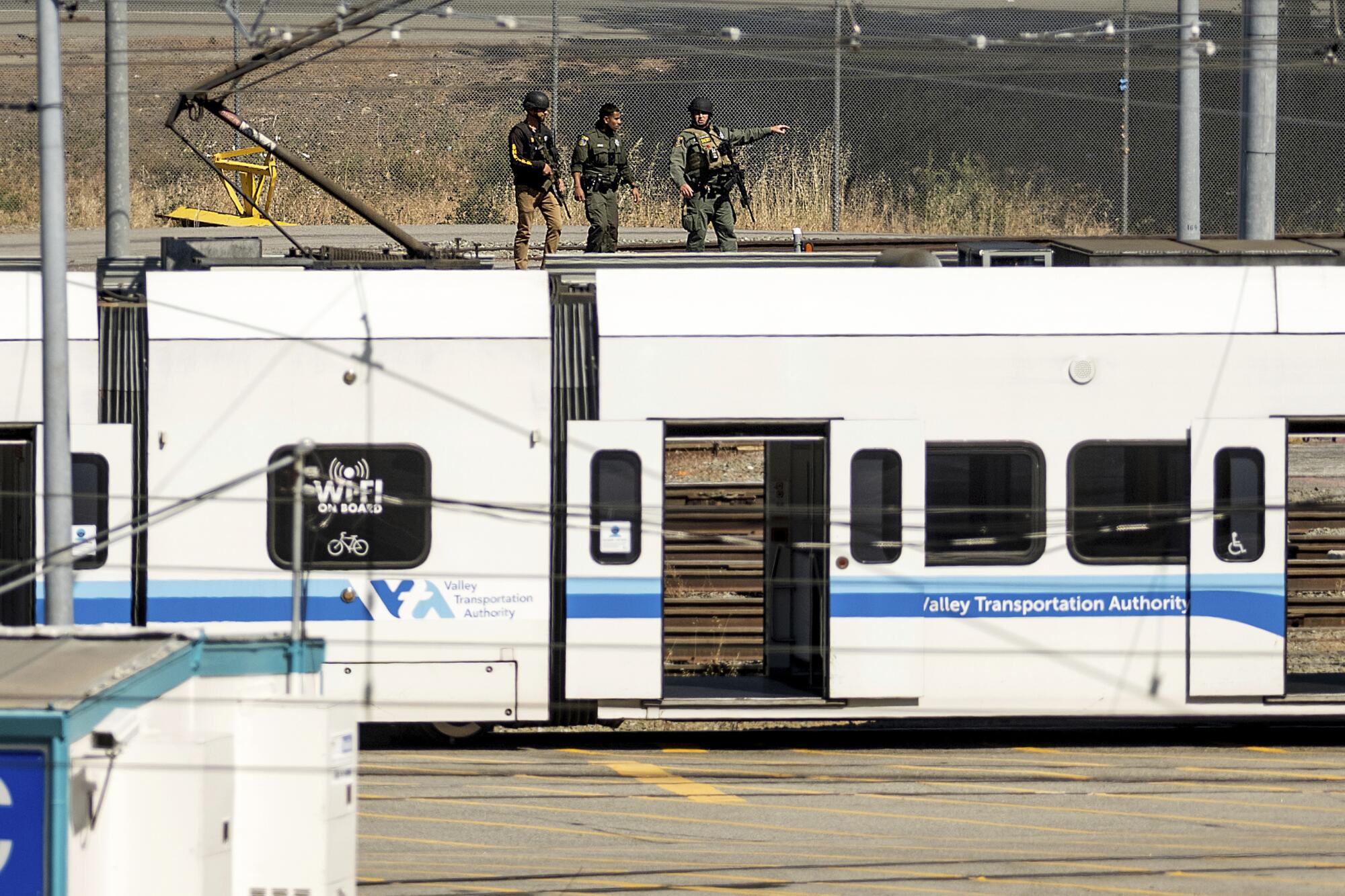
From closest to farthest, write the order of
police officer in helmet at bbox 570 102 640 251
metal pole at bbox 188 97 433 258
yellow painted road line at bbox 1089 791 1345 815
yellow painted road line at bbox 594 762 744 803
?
1. yellow painted road line at bbox 1089 791 1345 815
2. yellow painted road line at bbox 594 762 744 803
3. metal pole at bbox 188 97 433 258
4. police officer in helmet at bbox 570 102 640 251

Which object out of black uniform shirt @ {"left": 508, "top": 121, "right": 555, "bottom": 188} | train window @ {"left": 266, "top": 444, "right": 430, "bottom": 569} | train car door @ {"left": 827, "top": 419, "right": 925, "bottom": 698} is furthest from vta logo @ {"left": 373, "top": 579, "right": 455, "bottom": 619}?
black uniform shirt @ {"left": 508, "top": 121, "right": 555, "bottom": 188}

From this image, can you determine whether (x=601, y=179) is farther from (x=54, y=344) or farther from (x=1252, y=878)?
(x=1252, y=878)

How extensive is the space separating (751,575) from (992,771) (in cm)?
462

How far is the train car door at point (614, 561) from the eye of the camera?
1371 cm

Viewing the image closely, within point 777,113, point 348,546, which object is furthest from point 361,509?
point 777,113

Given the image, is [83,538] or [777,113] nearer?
[83,538]

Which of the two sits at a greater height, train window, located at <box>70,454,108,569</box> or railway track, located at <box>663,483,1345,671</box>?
train window, located at <box>70,454,108,569</box>

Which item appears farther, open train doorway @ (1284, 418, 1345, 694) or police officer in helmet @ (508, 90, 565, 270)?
police officer in helmet @ (508, 90, 565, 270)

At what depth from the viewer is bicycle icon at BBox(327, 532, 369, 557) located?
13734 millimetres

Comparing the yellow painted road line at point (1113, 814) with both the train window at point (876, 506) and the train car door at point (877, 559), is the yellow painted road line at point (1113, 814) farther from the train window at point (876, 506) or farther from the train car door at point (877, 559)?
the train window at point (876, 506)

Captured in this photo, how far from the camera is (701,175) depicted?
20.1 m

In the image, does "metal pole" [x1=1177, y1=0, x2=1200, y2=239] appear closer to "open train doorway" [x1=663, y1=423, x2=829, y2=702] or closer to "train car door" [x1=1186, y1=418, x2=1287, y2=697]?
"open train doorway" [x1=663, y1=423, x2=829, y2=702]

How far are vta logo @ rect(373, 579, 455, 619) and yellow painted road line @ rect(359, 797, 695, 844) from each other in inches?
64.5

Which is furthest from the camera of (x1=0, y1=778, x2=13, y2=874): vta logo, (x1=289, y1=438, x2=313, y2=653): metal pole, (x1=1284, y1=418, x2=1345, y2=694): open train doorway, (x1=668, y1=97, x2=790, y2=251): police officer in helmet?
(x1=668, y1=97, x2=790, y2=251): police officer in helmet
